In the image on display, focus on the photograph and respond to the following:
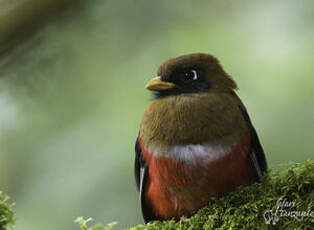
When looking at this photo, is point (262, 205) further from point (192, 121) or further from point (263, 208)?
point (192, 121)

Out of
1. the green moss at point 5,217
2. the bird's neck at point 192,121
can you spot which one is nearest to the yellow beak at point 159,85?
the bird's neck at point 192,121

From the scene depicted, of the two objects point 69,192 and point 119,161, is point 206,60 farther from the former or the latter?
point 69,192

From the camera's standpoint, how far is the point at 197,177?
2.64 meters

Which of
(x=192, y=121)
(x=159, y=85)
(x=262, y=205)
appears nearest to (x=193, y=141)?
(x=192, y=121)

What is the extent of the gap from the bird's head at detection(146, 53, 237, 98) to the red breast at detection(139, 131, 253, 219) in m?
0.40

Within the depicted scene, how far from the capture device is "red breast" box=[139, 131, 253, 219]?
265 centimetres

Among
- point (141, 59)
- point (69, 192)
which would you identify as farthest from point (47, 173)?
point (141, 59)

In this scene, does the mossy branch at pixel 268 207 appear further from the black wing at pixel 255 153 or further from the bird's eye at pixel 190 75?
the bird's eye at pixel 190 75

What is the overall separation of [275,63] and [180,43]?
1.00 metres

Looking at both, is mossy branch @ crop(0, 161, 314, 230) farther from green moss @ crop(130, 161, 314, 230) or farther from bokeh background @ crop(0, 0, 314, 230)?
bokeh background @ crop(0, 0, 314, 230)

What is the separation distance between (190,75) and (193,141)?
586 mm

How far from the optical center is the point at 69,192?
4.23m

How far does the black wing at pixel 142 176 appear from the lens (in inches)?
119

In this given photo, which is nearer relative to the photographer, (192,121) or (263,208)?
(263,208)
